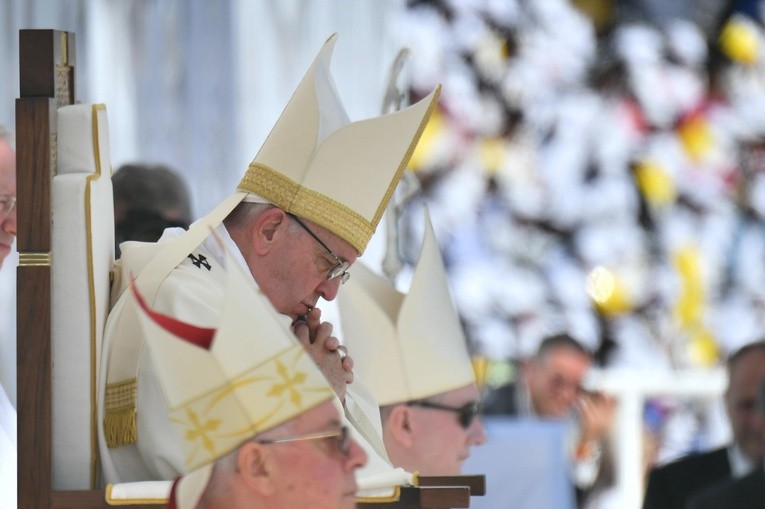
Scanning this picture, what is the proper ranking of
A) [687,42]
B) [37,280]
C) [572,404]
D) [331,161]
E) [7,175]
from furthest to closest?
1. [687,42]
2. [572,404]
3. [7,175]
4. [331,161]
5. [37,280]

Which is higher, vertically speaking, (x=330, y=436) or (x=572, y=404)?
(x=330, y=436)

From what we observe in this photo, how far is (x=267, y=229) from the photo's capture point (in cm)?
351

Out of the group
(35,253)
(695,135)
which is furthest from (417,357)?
(695,135)

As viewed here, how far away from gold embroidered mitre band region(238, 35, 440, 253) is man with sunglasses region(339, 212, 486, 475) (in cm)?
79

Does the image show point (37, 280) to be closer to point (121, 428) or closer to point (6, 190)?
point (121, 428)

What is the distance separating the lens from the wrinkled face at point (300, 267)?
3.46 m

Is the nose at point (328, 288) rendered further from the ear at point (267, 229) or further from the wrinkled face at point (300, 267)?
the ear at point (267, 229)

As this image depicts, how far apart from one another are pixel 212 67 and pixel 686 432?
15.5ft

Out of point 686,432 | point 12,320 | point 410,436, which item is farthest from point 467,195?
point 410,436

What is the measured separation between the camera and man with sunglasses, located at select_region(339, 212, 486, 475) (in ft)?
14.4

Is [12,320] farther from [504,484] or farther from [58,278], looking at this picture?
[58,278]

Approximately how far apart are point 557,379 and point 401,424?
3688mm

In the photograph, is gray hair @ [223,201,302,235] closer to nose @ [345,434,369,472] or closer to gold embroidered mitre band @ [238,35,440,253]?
gold embroidered mitre band @ [238,35,440,253]

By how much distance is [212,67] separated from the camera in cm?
651
